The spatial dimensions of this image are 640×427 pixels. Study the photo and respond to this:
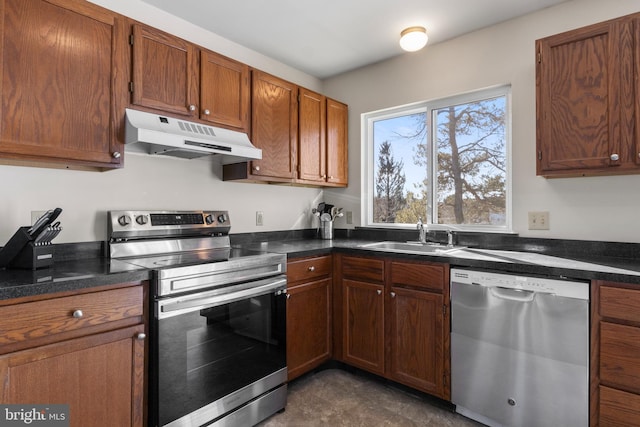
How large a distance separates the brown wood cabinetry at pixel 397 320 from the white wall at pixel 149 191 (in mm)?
873

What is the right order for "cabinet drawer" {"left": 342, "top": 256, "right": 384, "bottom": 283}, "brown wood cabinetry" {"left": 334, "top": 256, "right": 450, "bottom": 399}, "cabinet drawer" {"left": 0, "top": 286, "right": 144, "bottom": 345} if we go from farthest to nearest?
"cabinet drawer" {"left": 342, "top": 256, "right": 384, "bottom": 283}
"brown wood cabinetry" {"left": 334, "top": 256, "right": 450, "bottom": 399}
"cabinet drawer" {"left": 0, "top": 286, "right": 144, "bottom": 345}

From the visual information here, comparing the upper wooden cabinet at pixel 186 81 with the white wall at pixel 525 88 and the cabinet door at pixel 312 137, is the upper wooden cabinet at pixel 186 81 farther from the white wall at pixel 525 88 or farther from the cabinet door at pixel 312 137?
the white wall at pixel 525 88

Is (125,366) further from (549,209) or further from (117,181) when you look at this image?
(549,209)

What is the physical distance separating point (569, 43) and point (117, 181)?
2677 mm

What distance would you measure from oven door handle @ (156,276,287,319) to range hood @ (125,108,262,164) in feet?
2.59

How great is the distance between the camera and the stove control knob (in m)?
1.94

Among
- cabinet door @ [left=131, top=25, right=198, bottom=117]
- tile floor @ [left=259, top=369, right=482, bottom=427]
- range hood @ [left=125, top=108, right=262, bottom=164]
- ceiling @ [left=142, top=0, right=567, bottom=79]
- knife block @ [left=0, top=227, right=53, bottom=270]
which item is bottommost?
tile floor @ [left=259, top=369, right=482, bottom=427]

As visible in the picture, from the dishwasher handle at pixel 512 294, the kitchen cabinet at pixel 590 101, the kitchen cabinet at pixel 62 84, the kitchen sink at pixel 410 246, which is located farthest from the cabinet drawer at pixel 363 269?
the kitchen cabinet at pixel 62 84

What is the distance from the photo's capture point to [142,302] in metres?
1.52

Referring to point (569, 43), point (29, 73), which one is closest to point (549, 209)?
point (569, 43)

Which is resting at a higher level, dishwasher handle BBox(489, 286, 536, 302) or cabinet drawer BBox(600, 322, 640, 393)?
dishwasher handle BBox(489, 286, 536, 302)

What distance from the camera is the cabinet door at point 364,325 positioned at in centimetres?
231

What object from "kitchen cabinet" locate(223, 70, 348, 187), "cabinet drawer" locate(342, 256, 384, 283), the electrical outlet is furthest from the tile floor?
"kitchen cabinet" locate(223, 70, 348, 187)

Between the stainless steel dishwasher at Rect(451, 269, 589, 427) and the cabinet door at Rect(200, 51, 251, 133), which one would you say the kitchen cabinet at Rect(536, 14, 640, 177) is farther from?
the cabinet door at Rect(200, 51, 251, 133)
